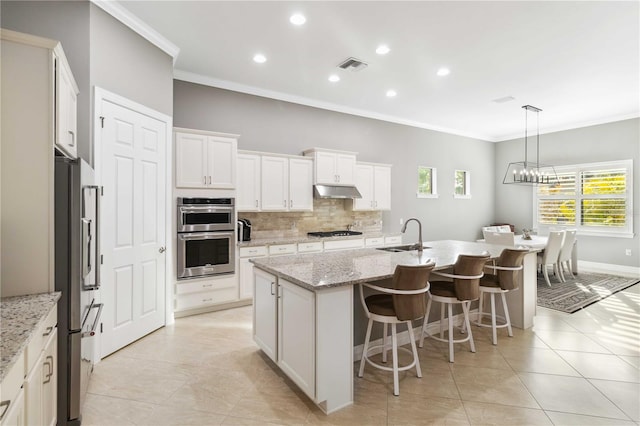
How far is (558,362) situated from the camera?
9.26 ft

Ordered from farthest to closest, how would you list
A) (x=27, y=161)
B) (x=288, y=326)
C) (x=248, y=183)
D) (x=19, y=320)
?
(x=248, y=183)
(x=288, y=326)
(x=27, y=161)
(x=19, y=320)

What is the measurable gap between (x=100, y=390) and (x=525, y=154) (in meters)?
9.32

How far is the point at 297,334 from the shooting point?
90.0 inches

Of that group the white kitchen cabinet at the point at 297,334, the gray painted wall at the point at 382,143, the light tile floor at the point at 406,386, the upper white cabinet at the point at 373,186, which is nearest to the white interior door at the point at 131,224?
the light tile floor at the point at 406,386

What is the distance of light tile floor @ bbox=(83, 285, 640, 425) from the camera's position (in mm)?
2098

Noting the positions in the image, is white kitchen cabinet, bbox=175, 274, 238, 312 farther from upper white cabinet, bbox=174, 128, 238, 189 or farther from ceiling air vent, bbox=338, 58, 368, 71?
ceiling air vent, bbox=338, 58, 368, 71

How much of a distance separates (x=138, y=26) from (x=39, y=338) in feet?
10.1

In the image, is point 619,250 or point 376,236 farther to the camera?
point 619,250

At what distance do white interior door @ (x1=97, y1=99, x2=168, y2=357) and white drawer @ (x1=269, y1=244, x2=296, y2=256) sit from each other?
4.68ft

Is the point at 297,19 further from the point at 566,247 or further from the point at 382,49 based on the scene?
the point at 566,247

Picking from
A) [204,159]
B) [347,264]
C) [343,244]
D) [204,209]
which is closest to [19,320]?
[347,264]

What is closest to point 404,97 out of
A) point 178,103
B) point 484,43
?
point 484,43

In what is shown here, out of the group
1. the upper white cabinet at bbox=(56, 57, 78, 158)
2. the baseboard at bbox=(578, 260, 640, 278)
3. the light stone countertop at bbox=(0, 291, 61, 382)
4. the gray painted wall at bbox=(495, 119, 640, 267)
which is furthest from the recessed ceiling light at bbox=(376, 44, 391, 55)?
the baseboard at bbox=(578, 260, 640, 278)

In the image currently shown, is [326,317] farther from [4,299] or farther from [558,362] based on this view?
[558,362]
